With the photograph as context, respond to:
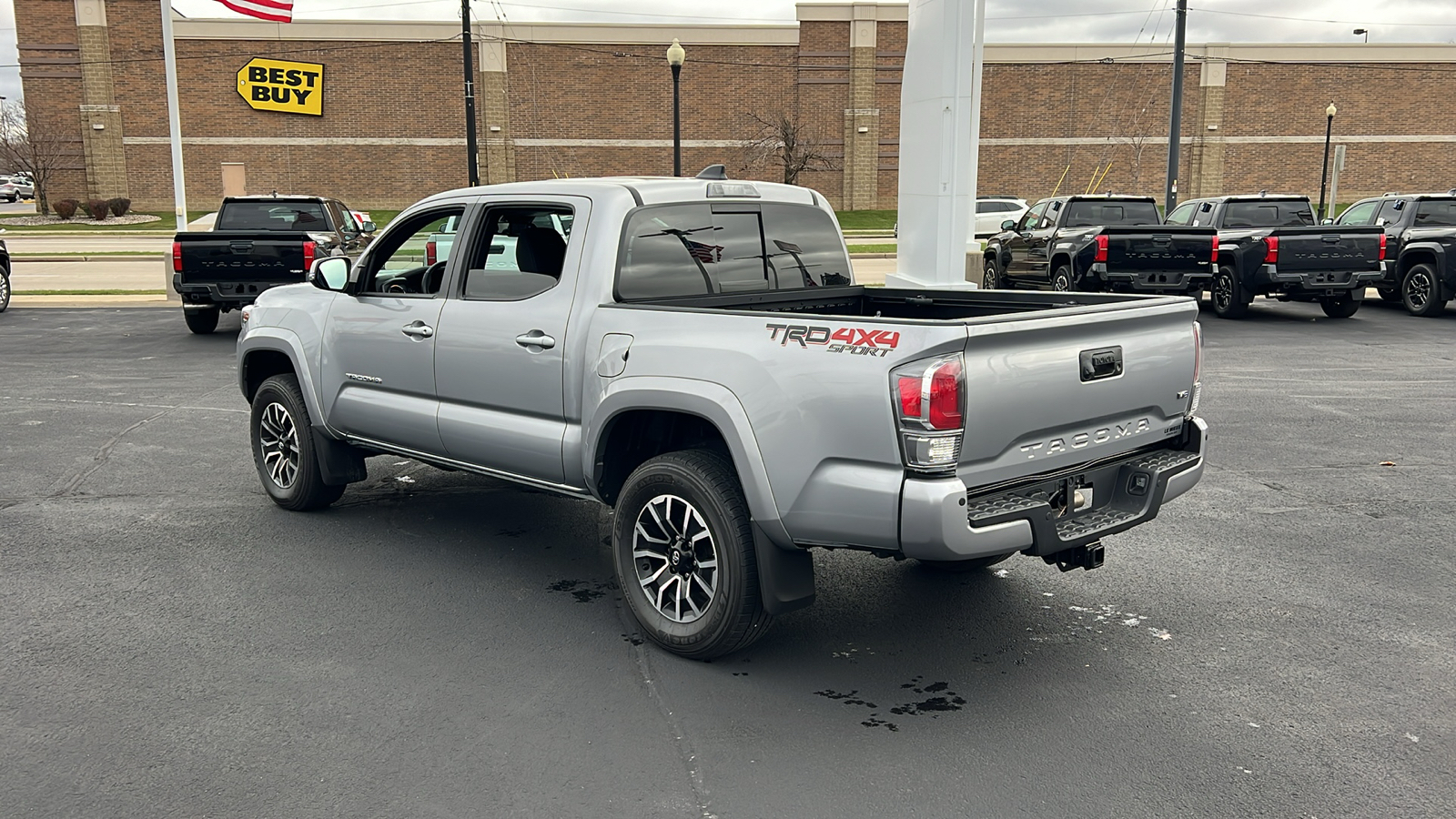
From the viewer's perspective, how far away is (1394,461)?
27.1 feet

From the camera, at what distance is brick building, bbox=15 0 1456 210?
47562 millimetres

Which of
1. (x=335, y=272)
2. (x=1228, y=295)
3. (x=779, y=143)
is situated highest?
(x=779, y=143)

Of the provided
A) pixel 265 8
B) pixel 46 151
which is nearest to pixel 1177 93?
pixel 265 8

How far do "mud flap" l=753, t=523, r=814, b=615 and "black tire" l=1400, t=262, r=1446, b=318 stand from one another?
54.7ft

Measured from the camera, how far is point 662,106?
4875 cm

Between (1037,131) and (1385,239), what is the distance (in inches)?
1323

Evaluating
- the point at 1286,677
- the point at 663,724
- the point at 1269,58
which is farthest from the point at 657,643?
the point at 1269,58

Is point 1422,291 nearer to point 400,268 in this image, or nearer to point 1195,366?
point 1195,366

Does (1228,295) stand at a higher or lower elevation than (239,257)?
lower

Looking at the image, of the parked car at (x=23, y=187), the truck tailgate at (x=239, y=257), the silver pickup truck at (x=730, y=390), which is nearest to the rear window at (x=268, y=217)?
the truck tailgate at (x=239, y=257)

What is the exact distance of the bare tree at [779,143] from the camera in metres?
48.8

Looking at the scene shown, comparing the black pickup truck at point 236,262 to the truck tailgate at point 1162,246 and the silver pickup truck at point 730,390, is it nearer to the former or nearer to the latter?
the silver pickup truck at point 730,390

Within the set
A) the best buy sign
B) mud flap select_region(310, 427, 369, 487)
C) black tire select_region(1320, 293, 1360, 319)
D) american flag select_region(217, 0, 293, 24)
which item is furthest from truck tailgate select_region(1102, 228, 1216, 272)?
the best buy sign

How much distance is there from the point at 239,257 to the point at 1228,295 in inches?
566
